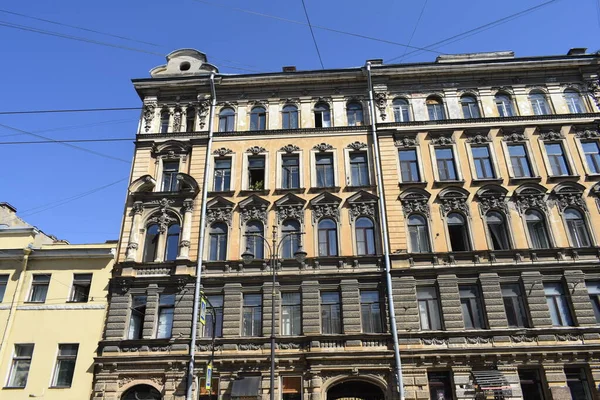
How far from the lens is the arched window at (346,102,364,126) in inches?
1073

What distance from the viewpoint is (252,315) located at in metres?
22.4

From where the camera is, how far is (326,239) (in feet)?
78.2

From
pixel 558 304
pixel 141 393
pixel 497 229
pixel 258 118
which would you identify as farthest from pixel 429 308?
pixel 258 118

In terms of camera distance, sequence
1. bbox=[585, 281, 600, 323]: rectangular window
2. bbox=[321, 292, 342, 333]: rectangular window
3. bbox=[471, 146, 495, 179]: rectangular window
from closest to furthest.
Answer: bbox=[585, 281, 600, 323]: rectangular window → bbox=[321, 292, 342, 333]: rectangular window → bbox=[471, 146, 495, 179]: rectangular window

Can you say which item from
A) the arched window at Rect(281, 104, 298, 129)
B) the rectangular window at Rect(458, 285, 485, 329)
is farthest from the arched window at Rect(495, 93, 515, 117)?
the arched window at Rect(281, 104, 298, 129)

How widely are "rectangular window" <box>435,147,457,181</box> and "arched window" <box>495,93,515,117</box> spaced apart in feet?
13.9

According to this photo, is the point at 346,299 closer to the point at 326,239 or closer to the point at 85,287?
the point at 326,239

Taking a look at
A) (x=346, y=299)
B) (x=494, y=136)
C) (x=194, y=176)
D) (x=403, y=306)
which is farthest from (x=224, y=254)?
(x=494, y=136)

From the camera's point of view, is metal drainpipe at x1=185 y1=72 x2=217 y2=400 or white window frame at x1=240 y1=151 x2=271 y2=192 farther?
white window frame at x1=240 y1=151 x2=271 y2=192

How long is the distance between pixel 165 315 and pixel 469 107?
68.4ft

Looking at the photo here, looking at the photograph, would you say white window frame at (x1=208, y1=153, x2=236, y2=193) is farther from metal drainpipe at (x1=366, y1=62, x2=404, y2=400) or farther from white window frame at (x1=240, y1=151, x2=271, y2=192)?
metal drainpipe at (x1=366, y1=62, x2=404, y2=400)

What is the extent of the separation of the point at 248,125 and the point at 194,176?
462cm

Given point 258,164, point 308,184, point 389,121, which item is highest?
point 389,121

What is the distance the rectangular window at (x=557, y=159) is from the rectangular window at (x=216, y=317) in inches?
747
